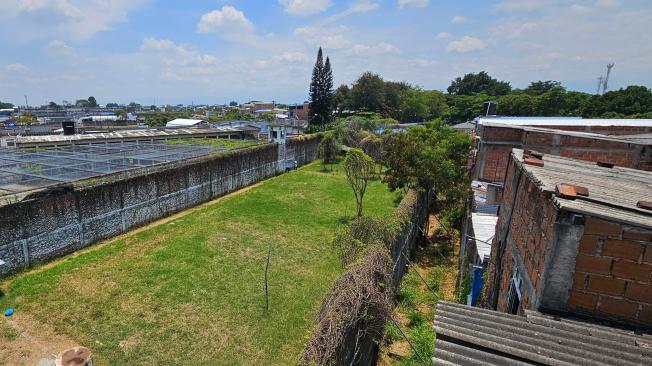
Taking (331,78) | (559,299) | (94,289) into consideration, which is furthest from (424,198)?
(331,78)

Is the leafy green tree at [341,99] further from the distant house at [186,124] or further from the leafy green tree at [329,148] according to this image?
the leafy green tree at [329,148]

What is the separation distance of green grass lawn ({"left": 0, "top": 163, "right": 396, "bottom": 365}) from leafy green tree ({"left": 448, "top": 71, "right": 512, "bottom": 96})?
72026mm

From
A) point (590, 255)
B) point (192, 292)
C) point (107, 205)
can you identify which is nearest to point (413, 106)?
point (107, 205)

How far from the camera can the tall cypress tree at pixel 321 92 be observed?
47.2 m

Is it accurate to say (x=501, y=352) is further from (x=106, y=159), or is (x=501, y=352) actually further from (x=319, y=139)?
(x=319, y=139)

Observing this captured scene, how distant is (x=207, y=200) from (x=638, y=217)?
16.6m

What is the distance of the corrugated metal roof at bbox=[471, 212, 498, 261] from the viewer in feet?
20.9

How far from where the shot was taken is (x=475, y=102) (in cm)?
5181

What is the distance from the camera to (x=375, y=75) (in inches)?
2007

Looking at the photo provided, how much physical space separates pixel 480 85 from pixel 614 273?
83635 millimetres

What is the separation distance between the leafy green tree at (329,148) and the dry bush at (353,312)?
20.2 m

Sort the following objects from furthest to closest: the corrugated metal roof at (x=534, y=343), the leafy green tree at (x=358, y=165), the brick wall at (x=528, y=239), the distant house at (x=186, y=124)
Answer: the distant house at (x=186, y=124)
the leafy green tree at (x=358, y=165)
the brick wall at (x=528, y=239)
the corrugated metal roof at (x=534, y=343)

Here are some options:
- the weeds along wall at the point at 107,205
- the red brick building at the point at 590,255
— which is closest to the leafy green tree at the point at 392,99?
the weeds along wall at the point at 107,205

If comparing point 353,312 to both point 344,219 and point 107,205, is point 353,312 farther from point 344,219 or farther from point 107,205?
point 107,205
